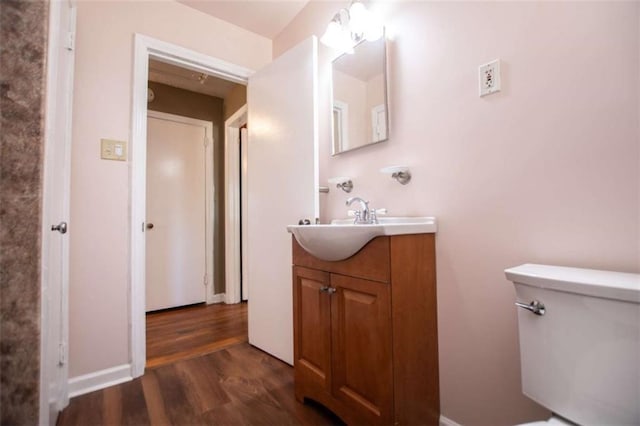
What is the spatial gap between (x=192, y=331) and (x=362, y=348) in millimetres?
1730

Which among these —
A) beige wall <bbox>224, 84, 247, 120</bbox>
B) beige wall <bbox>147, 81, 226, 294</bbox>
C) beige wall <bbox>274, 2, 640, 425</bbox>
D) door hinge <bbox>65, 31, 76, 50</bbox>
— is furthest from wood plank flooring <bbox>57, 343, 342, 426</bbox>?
beige wall <bbox>224, 84, 247, 120</bbox>

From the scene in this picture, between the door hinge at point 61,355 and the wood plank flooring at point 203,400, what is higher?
the door hinge at point 61,355

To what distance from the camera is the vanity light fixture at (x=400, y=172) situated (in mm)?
1251

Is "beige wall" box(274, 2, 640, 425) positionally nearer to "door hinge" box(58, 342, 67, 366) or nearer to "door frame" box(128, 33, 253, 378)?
"door frame" box(128, 33, 253, 378)

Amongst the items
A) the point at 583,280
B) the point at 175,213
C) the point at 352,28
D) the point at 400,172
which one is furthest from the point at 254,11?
the point at 583,280

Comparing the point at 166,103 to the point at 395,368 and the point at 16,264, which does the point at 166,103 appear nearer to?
the point at 16,264

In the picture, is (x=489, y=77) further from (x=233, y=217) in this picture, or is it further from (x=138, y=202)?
(x=233, y=217)

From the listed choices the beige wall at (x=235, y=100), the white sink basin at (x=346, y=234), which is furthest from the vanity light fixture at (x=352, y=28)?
the beige wall at (x=235, y=100)

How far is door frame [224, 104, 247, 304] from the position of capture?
9.90ft

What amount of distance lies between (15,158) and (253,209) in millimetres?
1352

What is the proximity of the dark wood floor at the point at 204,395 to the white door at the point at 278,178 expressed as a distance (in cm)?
19

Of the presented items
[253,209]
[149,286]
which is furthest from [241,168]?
[149,286]

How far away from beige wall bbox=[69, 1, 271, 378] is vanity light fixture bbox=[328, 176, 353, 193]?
1.15m

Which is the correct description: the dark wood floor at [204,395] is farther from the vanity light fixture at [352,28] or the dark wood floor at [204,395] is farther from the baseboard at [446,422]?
the vanity light fixture at [352,28]
